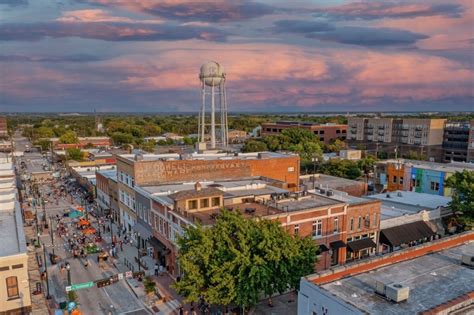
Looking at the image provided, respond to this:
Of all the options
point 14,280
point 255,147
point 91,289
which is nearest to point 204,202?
point 91,289

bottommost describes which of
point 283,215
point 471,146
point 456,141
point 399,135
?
point 471,146

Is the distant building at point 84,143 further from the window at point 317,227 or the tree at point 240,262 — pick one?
the tree at point 240,262

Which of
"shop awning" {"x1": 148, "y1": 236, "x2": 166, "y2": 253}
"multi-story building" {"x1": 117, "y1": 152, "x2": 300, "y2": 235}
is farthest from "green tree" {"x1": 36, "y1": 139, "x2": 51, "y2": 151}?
"shop awning" {"x1": 148, "y1": 236, "x2": 166, "y2": 253}

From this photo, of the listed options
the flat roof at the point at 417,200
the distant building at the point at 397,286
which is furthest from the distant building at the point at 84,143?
the distant building at the point at 397,286

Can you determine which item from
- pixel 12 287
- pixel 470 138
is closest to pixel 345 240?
pixel 12 287

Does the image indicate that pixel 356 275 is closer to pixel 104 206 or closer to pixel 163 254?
pixel 163 254

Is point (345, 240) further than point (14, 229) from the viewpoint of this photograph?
Yes

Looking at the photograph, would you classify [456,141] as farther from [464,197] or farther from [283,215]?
[283,215]

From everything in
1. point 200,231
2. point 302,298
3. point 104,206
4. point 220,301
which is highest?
point 200,231
